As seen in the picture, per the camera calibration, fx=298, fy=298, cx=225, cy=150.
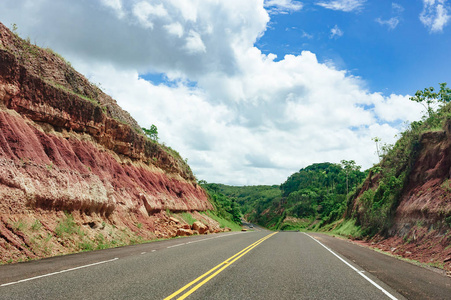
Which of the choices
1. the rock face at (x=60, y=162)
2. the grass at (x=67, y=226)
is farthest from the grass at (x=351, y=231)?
the grass at (x=67, y=226)

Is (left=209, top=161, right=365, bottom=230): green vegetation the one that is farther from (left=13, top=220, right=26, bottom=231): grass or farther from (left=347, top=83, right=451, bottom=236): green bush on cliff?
(left=13, top=220, right=26, bottom=231): grass

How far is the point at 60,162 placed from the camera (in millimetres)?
20578

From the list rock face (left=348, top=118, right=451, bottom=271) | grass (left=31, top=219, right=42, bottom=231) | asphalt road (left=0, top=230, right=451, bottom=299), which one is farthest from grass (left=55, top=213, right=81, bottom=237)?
rock face (left=348, top=118, right=451, bottom=271)

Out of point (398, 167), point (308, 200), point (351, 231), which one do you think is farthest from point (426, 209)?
point (308, 200)

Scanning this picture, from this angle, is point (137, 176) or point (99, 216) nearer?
point (99, 216)

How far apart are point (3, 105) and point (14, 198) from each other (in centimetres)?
741

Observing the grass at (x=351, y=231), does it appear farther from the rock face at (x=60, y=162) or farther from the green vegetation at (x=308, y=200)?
the green vegetation at (x=308, y=200)

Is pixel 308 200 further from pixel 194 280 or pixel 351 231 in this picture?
pixel 194 280

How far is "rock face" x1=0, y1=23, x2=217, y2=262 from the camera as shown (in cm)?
1543

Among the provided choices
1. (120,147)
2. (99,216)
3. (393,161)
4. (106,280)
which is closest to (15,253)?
(106,280)

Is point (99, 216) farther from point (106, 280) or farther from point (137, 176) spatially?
point (106, 280)

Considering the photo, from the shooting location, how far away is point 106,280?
7.84 m

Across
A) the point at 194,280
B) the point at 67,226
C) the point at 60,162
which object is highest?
the point at 60,162

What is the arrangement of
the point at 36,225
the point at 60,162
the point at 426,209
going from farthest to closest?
the point at 60,162 → the point at 426,209 → the point at 36,225
